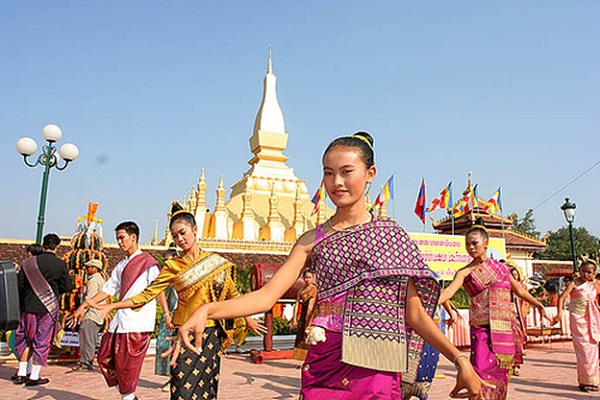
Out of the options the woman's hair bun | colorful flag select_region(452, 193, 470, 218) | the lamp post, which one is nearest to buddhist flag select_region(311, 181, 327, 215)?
colorful flag select_region(452, 193, 470, 218)

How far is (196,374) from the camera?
415 centimetres

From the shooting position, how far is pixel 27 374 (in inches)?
296

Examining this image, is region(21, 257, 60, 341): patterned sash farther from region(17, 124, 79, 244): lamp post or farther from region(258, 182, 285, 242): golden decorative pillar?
region(258, 182, 285, 242): golden decorative pillar

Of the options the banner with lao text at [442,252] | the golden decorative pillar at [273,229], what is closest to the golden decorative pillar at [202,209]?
the golden decorative pillar at [273,229]

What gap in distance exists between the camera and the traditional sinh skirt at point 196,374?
4.10 m

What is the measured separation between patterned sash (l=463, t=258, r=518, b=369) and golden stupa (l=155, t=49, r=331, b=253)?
1710cm

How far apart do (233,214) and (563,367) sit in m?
20.5

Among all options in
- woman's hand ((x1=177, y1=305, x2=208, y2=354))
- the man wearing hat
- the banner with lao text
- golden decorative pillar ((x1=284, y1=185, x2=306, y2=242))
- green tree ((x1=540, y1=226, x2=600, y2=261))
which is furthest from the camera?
green tree ((x1=540, y1=226, x2=600, y2=261))

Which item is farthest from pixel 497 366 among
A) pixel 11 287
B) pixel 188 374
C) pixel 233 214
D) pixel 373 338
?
pixel 233 214

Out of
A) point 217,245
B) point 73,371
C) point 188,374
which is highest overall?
point 217,245

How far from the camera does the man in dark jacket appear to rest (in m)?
7.21

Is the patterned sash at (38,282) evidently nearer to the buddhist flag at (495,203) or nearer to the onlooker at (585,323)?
the onlooker at (585,323)

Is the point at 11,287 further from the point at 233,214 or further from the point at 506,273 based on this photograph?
the point at 233,214

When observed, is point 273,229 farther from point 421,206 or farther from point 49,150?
point 49,150
